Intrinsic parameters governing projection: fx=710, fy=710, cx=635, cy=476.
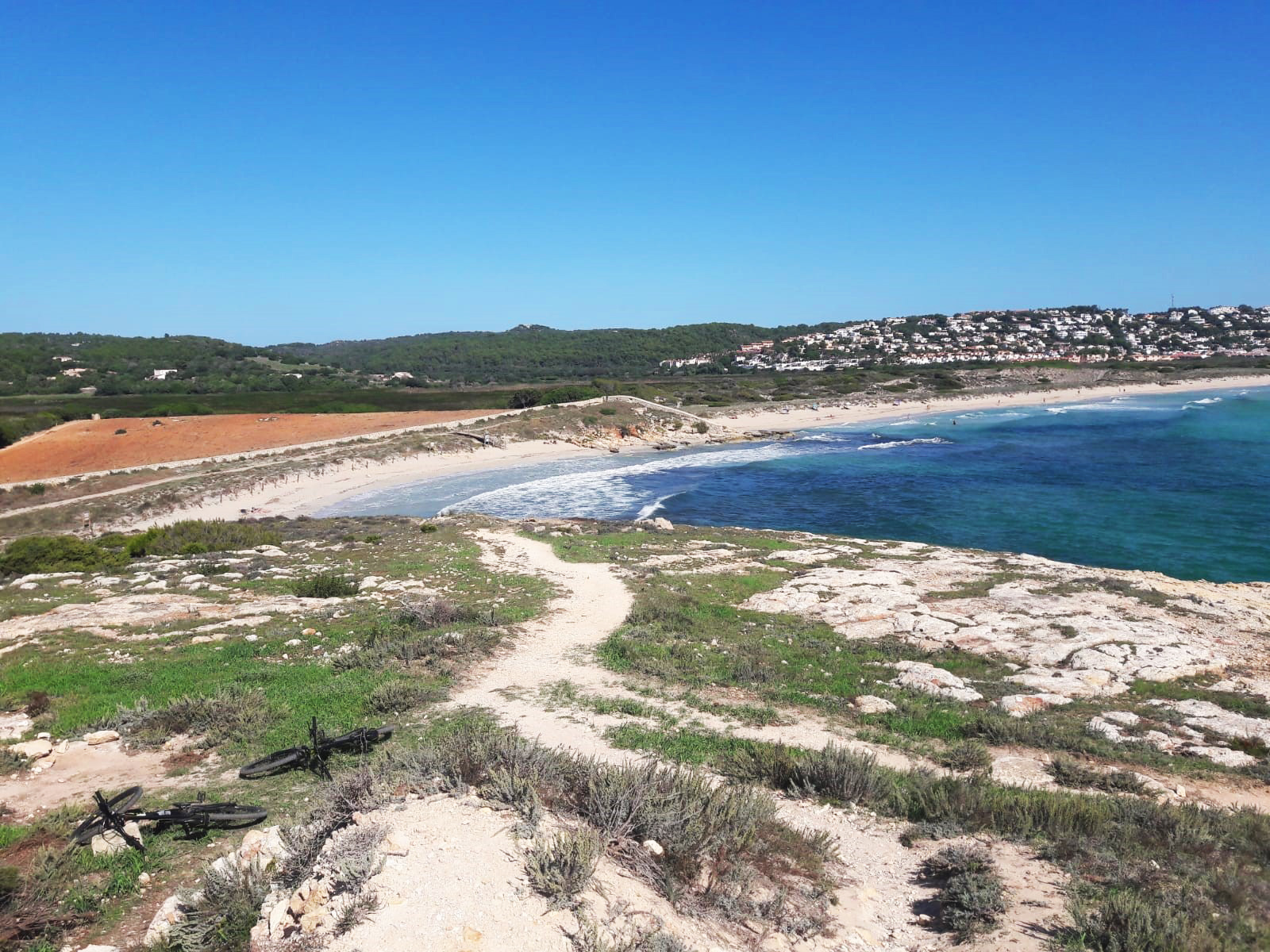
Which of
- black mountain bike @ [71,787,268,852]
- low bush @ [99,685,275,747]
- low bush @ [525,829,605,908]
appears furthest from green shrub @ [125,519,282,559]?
low bush @ [525,829,605,908]

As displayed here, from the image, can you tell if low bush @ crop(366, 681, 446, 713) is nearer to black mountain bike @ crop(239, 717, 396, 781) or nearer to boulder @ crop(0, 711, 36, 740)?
black mountain bike @ crop(239, 717, 396, 781)

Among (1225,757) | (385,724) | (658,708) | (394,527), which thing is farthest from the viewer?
(394,527)

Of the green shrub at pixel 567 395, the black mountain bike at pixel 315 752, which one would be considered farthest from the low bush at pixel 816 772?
the green shrub at pixel 567 395

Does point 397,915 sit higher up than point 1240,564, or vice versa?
point 397,915

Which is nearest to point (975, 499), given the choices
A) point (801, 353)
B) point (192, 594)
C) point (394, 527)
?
point (394, 527)

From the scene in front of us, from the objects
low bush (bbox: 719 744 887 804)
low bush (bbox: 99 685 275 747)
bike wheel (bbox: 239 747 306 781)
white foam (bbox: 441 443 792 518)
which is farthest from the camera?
white foam (bbox: 441 443 792 518)

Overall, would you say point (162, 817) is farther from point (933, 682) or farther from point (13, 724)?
point (933, 682)

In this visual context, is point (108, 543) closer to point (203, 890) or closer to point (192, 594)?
point (192, 594)
